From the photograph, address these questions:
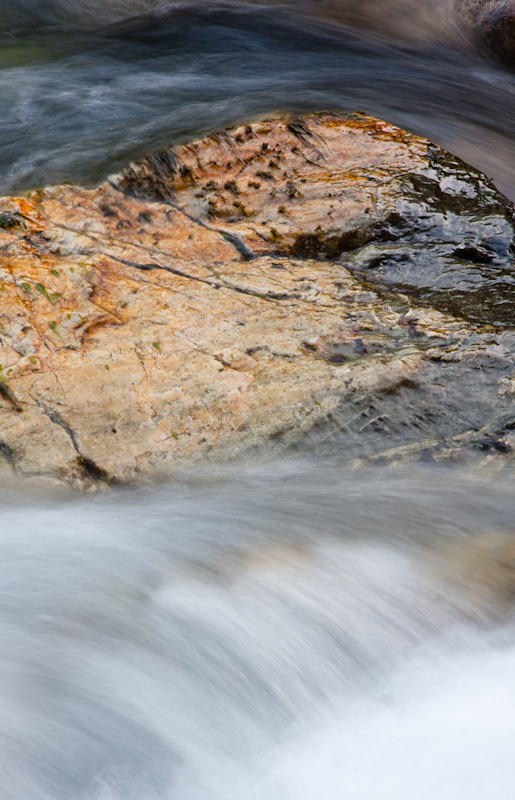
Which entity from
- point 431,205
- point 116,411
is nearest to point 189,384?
point 116,411

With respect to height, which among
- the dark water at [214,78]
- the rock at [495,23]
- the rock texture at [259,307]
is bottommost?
the rock texture at [259,307]

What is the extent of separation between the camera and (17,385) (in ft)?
13.2

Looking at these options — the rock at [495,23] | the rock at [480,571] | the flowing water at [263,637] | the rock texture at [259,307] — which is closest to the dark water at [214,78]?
the rock at [495,23]

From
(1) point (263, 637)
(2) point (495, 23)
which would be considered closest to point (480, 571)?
(1) point (263, 637)

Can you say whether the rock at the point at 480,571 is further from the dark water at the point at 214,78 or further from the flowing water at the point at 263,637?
the dark water at the point at 214,78

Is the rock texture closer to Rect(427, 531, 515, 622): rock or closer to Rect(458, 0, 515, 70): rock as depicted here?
Rect(427, 531, 515, 622): rock

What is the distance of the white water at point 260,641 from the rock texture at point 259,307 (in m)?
0.30

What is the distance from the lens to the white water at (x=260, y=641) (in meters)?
2.68

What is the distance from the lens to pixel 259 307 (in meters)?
4.56

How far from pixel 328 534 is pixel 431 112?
17.3 feet

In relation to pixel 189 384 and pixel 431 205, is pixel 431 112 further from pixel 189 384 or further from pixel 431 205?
pixel 189 384

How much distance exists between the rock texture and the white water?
0.98 feet

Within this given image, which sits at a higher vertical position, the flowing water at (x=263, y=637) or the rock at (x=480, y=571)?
the rock at (x=480, y=571)

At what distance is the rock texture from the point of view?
12.9 ft
